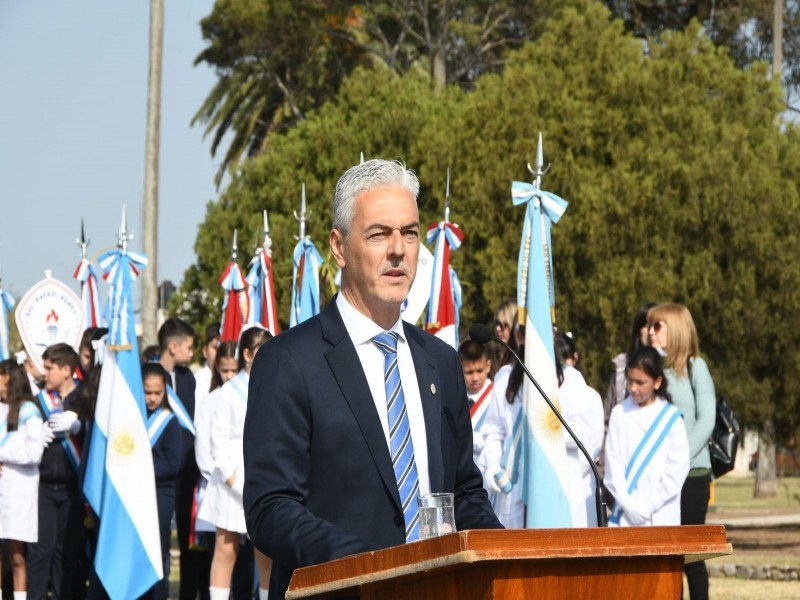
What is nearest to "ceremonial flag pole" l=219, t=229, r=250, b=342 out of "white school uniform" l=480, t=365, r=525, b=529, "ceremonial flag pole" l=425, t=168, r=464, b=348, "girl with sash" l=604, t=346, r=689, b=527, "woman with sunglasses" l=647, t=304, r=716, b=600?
"ceremonial flag pole" l=425, t=168, r=464, b=348

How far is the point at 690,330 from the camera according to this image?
9734 millimetres

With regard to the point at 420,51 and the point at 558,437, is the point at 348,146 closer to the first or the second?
the point at 420,51

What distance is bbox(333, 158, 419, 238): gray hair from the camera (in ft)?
12.2

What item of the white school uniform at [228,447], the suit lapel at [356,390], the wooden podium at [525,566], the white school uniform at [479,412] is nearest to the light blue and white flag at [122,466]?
the white school uniform at [228,447]

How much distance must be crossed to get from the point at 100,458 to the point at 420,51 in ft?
91.0

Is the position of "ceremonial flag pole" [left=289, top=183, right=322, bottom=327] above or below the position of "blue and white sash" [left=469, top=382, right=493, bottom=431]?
above

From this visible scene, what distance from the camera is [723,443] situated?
10.2 m

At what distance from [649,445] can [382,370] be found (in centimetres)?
539

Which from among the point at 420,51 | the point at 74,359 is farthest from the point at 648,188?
the point at 420,51

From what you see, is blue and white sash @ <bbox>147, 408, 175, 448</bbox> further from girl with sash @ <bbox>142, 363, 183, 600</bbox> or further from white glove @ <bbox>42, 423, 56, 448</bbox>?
white glove @ <bbox>42, 423, 56, 448</bbox>

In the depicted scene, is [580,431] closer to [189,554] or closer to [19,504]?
[189,554]

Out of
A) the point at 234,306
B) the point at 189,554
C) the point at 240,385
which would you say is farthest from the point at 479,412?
the point at 234,306

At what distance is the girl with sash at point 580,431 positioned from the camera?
32.3ft

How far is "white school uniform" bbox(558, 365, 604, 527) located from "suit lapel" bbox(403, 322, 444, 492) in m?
5.91
